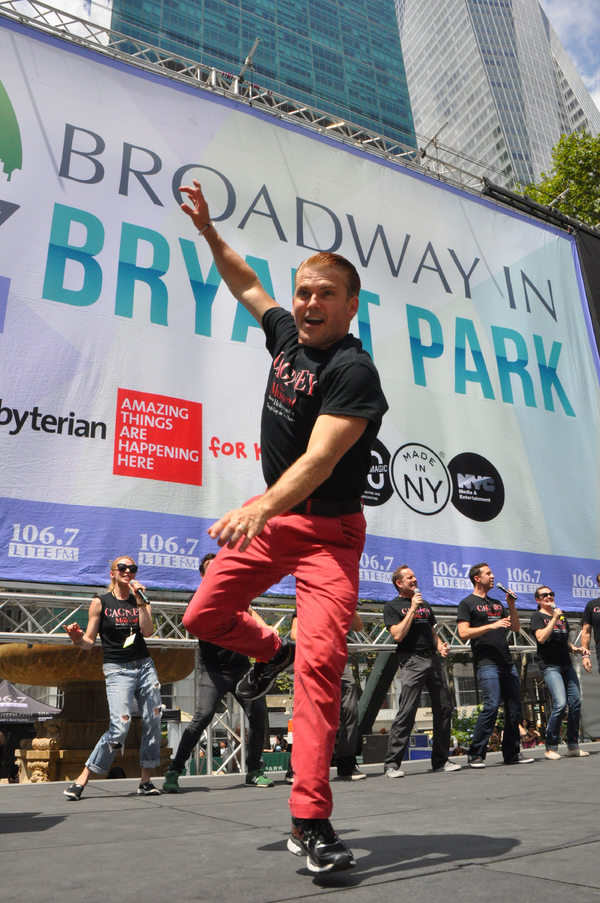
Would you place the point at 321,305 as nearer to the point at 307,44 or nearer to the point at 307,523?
the point at 307,523

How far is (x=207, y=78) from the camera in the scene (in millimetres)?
8711

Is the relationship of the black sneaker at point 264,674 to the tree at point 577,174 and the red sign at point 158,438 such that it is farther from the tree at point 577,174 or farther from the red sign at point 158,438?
the tree at point 577,174

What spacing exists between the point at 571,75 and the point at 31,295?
10397cm

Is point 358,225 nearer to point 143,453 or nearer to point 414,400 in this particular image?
point 414,400

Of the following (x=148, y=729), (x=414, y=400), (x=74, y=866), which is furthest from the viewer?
(x=414, y=400)

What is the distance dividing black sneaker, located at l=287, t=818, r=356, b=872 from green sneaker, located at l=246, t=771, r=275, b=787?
9.07ft

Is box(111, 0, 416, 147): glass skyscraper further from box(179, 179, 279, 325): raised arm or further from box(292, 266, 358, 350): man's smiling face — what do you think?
box(292, 266, 358, 350): man's smiling face

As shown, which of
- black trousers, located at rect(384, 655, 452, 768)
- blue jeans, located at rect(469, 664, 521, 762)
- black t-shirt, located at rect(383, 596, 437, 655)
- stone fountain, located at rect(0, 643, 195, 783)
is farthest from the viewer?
stone fountain, located at rect(0, 643, 195, 783)

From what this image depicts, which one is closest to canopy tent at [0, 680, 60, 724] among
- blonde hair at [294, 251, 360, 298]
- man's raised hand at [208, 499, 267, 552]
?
blonde hair at [294, 251, 360, 298]

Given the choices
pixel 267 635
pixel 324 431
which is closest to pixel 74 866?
pixel 267 635

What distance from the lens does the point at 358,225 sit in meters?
8.70

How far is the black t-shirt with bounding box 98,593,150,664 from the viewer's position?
3.89 metres

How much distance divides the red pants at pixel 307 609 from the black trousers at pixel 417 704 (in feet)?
9.97

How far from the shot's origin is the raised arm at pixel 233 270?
243 cm
